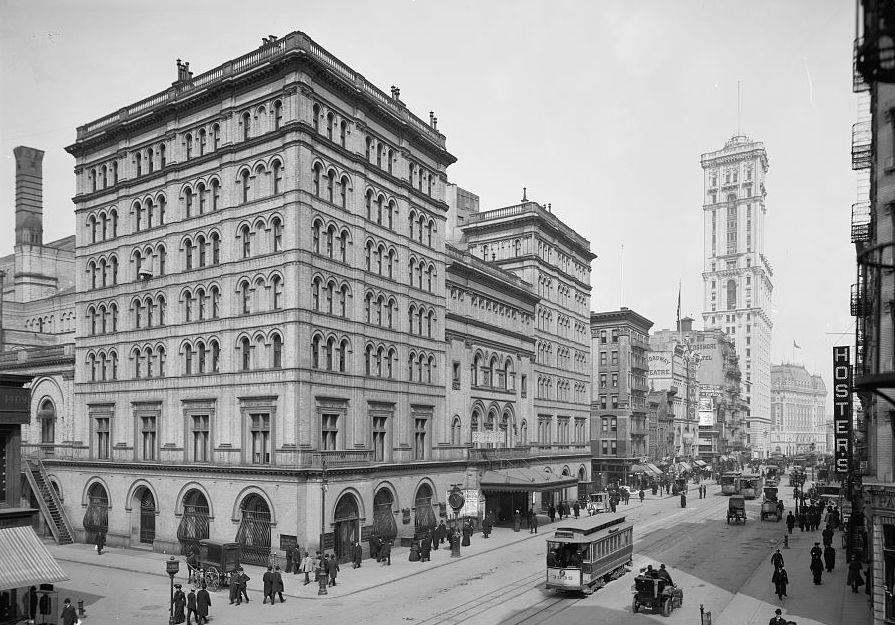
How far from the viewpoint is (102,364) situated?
52.4 meters

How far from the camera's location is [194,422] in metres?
46.2

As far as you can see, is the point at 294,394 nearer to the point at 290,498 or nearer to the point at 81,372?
the point at 290,498

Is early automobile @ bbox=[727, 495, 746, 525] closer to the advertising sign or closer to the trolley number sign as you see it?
the trolley number sign

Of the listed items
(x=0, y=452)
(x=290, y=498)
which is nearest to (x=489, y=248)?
(x=290, y=498)

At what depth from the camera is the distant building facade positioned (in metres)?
99.8

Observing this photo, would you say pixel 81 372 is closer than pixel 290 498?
No

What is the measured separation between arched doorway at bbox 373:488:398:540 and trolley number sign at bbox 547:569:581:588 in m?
14.6

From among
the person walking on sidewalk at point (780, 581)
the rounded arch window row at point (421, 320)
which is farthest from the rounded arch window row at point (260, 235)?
the person walking on sidewalk at point (780, 581)

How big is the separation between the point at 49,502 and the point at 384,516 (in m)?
22.6

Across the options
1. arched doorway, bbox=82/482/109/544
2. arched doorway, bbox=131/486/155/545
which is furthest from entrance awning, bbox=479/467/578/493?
arched doorway, bbox=82/482/109/544

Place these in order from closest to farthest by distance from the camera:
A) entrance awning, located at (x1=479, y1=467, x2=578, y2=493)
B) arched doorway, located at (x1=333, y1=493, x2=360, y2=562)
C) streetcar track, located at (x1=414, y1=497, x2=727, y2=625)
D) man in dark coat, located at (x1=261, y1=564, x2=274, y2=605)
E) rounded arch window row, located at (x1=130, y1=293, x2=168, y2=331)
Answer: streetcar track, located at (x1=414, y1=497, x2=727, y2=625) < man in dark coat, located at (x1=261, y1=564, x2=274, y2=605) < arched doorway, located at (x1=333, y1=493, x2=360, y2=562) < rounded arch window row, located at (x1=130, y1=293, x2=168, y2=331) < entrance awning, located at (x1=479, y1=467, x2=578, y2=493)

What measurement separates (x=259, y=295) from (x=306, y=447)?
8594 millimetres

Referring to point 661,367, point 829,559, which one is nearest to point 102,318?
point 829,559

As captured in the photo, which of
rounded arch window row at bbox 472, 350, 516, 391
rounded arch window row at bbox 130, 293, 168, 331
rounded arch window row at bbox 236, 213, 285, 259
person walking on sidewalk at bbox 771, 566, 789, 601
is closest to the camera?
person walking on sidewalk at bbox 771, 566, 789, 601
